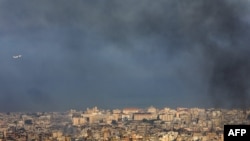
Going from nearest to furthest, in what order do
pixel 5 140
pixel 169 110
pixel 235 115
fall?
pixel 5 140 < pixel 235 115 < pixel 169 110

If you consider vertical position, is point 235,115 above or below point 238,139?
above

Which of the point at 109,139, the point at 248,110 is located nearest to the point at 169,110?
the point at 248,110

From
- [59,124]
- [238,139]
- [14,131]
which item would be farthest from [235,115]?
[238,139]

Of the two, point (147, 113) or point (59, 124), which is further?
point (147, 113)

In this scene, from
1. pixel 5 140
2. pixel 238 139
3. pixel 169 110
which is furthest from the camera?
pixel 169 110

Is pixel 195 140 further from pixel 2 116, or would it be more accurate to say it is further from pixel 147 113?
pixel 2 116

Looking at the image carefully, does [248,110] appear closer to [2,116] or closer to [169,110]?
[169,110]
